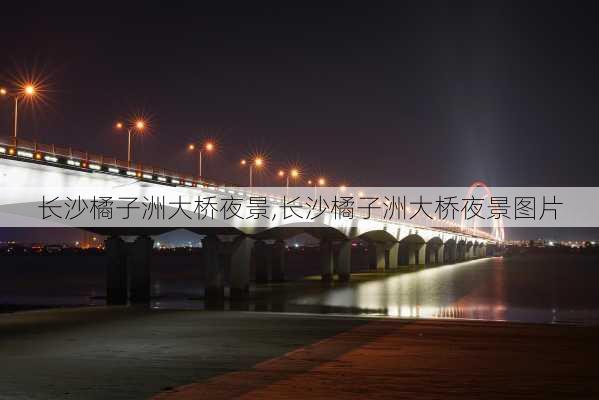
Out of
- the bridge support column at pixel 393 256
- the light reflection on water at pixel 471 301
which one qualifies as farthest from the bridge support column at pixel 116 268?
the bridge support column at pixel 393 256

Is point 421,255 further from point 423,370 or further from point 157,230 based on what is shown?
point 423,370

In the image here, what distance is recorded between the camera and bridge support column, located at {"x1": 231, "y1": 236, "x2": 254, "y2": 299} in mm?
58062

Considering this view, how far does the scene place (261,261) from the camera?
84.7 m

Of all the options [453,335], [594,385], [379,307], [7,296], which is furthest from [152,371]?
[7,296]

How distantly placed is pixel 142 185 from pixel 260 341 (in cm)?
2591

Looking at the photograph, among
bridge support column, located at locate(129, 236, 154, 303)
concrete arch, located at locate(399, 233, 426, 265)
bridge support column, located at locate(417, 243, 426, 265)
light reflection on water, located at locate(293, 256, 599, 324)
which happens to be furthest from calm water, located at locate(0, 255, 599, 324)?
concrete arch, located at locate(399, 233, 426, 265)

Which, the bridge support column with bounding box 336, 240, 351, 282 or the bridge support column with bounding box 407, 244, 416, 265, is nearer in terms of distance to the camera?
the bridge support column with bounding box 336, 240, 351, 282

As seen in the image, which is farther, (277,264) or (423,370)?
(277,264)

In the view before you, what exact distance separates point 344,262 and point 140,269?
38.2 metres

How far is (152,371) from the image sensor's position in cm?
1583

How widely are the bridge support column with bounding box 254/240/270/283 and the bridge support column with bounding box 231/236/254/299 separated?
24.2 meters

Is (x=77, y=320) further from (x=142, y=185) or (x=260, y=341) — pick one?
(x=142, y=185)

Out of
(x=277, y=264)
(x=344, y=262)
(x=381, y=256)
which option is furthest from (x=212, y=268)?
(x=381, y=256)

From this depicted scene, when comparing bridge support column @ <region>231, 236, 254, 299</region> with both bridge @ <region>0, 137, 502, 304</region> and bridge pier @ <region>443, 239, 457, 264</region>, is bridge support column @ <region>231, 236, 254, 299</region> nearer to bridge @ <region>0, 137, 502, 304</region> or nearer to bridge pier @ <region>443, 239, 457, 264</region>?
bridge @ <region>0, 137, 502, 304</region>
